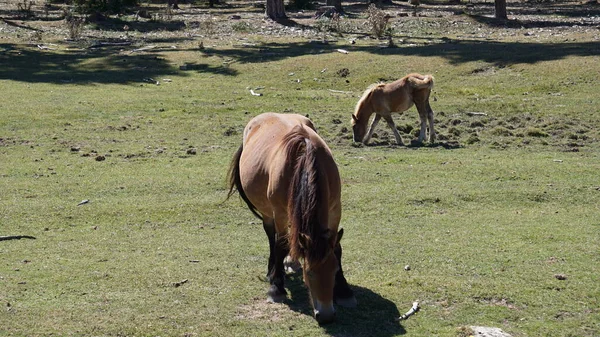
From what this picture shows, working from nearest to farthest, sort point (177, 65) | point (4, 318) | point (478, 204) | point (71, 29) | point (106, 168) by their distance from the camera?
1. point (4, 318)
2. point (478, 204)
3. point (106, 168)
4. point (177, 65)
5. point (71, 29)

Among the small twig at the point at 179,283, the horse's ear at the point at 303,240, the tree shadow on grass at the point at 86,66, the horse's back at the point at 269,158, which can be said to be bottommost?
the tree shadow on grass at the point at 86,66

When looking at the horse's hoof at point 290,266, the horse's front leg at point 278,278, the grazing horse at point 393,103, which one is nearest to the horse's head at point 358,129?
the grazing horse at point 393,103

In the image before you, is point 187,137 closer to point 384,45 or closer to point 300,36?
point 384,45

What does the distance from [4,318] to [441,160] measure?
11.2m

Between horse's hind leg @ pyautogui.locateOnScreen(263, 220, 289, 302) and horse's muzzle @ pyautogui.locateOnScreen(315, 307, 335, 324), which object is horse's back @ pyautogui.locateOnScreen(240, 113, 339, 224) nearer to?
horse's hind leg @ pyautogui.locateOnScreen(263, 220, 289, 302)

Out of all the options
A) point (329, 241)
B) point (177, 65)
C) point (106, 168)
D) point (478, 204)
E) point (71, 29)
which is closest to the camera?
point (329, 241)

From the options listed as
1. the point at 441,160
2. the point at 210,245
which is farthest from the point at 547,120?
the point at 210,245

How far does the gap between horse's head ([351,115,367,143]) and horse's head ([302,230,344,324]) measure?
41.8 feet

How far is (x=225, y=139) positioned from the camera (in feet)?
67.7

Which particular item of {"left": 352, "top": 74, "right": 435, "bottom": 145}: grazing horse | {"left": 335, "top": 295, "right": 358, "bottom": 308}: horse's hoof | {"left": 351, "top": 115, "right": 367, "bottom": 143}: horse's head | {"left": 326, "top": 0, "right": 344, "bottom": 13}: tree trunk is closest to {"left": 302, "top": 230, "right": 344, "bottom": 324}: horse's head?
{"left": 335, "top": 295, "right": 358, "bottom": 308}: horse's hoof

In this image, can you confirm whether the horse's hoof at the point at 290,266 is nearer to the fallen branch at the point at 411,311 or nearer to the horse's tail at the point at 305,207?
the fallen branch at the point at 411,311

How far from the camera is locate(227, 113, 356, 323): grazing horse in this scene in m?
7.32

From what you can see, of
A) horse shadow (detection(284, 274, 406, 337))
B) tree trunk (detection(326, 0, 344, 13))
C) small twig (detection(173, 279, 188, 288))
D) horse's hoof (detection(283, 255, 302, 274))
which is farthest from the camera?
tree trunk (detection(326, 0, 344, 13))

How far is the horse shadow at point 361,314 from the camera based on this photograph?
25.6ft
